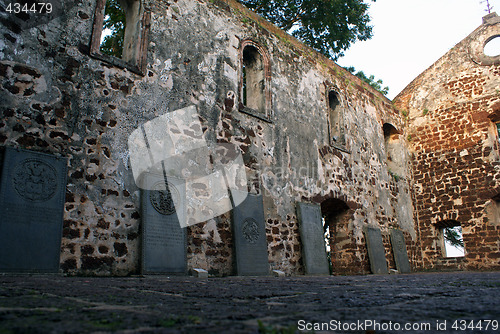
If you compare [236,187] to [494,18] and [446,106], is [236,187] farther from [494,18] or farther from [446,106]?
[494,18]

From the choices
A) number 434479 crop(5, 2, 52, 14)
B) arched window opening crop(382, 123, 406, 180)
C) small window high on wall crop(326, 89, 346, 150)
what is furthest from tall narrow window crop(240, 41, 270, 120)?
arched window opening crop(382, 123, 406, 180)

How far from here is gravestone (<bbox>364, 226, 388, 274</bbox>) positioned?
931 cm

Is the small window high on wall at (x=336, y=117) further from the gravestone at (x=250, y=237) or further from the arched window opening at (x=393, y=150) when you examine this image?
the gravestone at (x=250, y=237)

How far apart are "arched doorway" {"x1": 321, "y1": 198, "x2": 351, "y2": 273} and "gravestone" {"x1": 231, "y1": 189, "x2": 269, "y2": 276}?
2.75m

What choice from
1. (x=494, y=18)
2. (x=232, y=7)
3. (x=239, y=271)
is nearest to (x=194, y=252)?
(x=239, y=271)

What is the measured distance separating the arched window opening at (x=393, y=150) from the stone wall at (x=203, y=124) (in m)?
0.59

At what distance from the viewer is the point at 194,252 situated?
5.89m

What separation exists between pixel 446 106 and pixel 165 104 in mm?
9644

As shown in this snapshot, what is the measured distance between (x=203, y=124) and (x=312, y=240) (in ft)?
10.7

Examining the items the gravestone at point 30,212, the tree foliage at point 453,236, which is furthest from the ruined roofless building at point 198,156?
the tree foliage at point 453,236

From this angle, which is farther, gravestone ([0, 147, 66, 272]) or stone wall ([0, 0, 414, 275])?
stone wall ([0, 0, 414, 275])

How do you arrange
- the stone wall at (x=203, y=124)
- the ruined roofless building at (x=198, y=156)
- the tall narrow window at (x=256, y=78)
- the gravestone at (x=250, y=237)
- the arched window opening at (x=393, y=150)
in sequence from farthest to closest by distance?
the arched window opening at (x=393, y=150)
the tall narrow window at (x=256, y=78)
the gravestone at (x=250, y=237)
the stone wall at (x=203, y=124)
the ruined roofless building at (x=198, y=156)

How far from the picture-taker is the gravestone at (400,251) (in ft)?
33.6

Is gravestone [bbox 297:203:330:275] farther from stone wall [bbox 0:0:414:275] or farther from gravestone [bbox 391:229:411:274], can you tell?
gravestone [bbox 391:229:411:274]
